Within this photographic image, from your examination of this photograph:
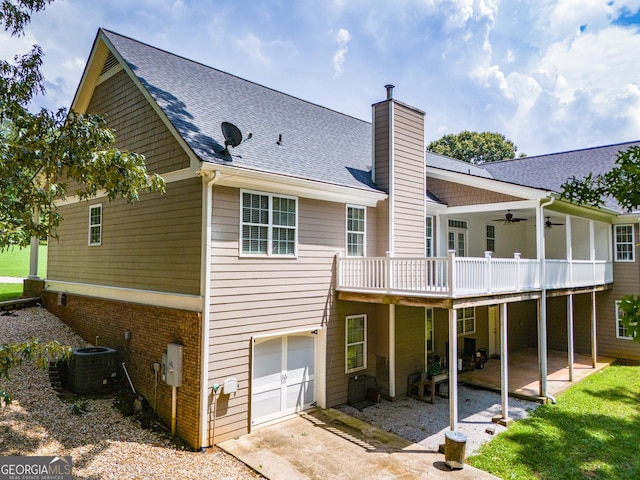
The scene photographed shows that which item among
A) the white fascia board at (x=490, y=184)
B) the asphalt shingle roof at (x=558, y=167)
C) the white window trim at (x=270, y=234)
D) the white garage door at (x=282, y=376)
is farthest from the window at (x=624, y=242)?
the white window trim at (x=270, y=234)

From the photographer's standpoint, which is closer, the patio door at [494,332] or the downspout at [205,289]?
the downspout at [205,289]

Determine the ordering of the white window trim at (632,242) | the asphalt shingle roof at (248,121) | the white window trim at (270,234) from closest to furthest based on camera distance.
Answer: the white window trim at (270,234)
the asphalt shingle roof at (248,121)
the white window trim at (632,242)

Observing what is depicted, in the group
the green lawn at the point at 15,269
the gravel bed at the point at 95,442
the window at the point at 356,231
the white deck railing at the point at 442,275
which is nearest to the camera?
the gravel bed at the point at 95,442

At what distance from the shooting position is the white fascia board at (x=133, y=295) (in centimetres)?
847

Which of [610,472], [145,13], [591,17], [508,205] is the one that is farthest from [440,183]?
[145,13]

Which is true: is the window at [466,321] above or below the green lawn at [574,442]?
above

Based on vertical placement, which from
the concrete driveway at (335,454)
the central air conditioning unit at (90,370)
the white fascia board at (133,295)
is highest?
the white fascia board at (133,295)

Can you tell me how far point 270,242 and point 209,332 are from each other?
95.7 inches

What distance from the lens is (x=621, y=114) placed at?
29.4 metres

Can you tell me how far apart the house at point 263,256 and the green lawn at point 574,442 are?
1.48 m

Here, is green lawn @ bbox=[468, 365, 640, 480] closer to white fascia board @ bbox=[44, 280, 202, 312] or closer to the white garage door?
the white garage door

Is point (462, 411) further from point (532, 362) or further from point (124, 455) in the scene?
point (124, 455)

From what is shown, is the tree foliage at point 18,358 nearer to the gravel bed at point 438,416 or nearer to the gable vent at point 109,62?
the gravel bed at point 438,416

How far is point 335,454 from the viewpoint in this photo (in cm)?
788
